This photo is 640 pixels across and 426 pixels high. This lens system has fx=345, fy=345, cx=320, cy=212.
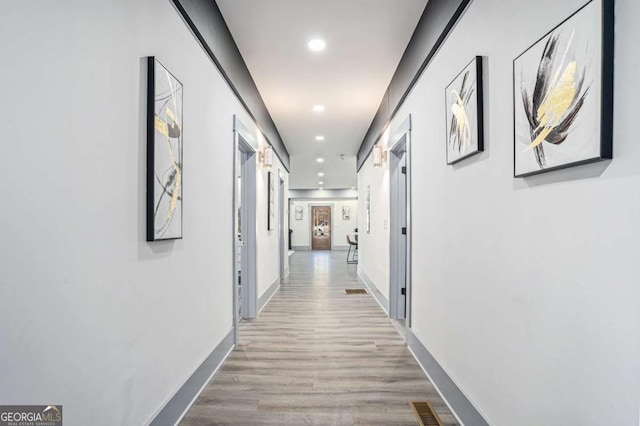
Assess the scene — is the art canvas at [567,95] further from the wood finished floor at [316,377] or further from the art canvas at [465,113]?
the wood finished floor at [316,377]

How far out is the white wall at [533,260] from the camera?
0.95 metres

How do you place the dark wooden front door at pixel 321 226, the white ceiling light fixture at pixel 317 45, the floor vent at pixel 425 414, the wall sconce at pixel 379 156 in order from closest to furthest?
the floor vent at pixel 425 414
the white ceiling light fixture at pixel 317 45
the wall sconce at pixel 379 156
the dark wooden front door at pixel 321 226

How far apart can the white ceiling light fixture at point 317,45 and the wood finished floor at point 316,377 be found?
2.81 m

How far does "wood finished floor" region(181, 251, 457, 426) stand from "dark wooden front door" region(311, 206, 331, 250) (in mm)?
11782

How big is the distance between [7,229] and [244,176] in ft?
11.0

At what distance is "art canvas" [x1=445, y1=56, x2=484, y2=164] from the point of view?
180cm

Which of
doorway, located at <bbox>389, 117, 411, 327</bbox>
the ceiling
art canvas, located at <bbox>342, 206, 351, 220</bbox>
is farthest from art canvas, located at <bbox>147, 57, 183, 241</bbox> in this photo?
art canvas, located at <bbox>342, 206, 351, 220</bbox>

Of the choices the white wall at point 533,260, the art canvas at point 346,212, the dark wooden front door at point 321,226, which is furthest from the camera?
the dark wooden front door at point 321,226

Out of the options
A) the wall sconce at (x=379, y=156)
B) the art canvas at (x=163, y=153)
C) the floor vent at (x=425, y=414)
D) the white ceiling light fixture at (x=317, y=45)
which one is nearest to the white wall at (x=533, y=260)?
the floor vent at (x=425, y=414)

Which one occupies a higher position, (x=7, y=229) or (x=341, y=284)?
(x=7, y=229)

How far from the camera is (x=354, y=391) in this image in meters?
2.43

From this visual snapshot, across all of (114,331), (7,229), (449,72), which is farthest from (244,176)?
(7,229)

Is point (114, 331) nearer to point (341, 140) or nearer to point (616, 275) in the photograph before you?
point (616, 275)

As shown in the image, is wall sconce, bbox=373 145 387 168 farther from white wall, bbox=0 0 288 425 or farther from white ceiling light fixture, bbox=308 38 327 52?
white wall, bbox=0 0 288 425
